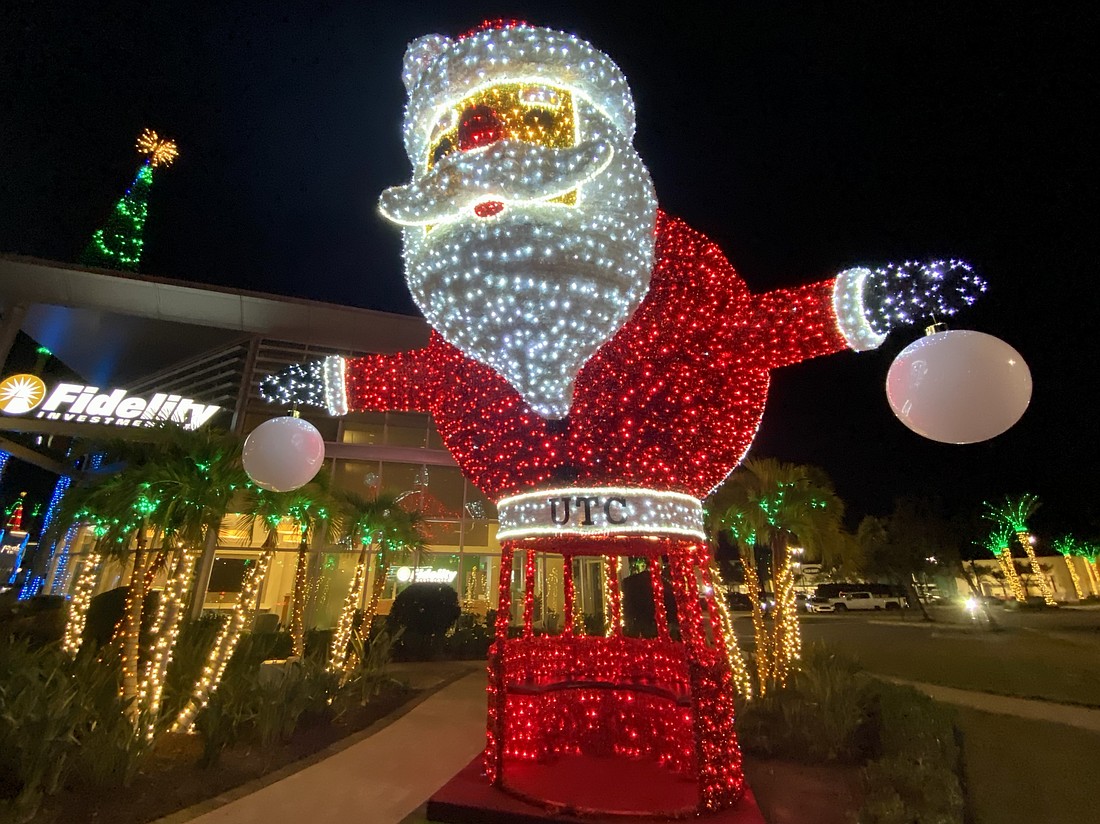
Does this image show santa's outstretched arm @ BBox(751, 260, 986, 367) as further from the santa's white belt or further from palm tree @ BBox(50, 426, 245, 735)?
palm tree @ BBox(50, 426, 245, 735)

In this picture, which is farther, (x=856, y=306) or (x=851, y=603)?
(x=851, y=603)

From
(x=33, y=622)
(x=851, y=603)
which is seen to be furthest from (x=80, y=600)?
(x=851, y=603)

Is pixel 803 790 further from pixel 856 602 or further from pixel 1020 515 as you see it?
pixel 856 602

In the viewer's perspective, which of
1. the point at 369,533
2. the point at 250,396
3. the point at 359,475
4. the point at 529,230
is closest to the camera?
the point at 529,230

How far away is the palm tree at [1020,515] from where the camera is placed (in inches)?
1298

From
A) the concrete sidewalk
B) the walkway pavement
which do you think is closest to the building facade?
the concrete sidewalk

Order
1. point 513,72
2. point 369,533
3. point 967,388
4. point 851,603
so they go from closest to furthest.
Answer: point 967,388
point 513,72
point 369,533
point 851,603

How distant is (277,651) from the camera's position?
36.0 feet

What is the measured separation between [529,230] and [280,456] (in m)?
2.72

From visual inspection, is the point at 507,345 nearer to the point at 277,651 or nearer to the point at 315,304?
the point at 277,651

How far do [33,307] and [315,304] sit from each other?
718cm

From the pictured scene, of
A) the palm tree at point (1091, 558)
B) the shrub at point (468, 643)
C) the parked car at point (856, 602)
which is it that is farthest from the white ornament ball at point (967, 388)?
the palm tree at point (1091, 558)

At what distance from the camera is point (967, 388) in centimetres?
223

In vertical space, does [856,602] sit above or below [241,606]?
above
